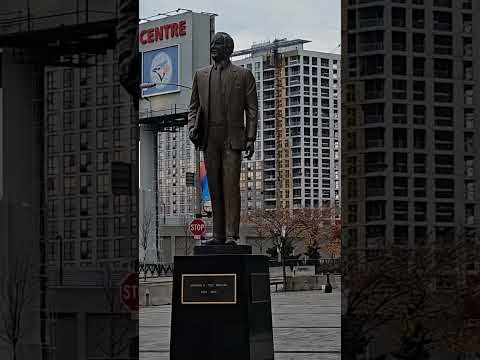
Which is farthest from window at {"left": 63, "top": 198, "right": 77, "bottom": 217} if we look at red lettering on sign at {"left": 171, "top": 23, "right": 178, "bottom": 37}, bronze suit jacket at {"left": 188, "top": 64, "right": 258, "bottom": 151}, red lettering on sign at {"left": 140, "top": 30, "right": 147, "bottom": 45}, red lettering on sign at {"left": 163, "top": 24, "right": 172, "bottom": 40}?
bronze suit jacket at {"left": 188, "top": 64, "right": 258, "bottom": 151}

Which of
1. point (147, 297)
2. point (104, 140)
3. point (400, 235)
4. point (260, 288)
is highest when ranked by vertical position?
point (104, 140)

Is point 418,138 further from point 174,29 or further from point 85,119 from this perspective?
point 85,119

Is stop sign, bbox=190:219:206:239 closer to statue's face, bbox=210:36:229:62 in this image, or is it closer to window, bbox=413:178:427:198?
window, bbox=413:178:427:198

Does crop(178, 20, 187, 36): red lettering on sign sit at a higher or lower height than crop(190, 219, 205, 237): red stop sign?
higher

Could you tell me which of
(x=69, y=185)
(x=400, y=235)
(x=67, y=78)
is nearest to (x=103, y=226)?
(x=69, y=185)

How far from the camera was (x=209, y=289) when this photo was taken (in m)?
9.48

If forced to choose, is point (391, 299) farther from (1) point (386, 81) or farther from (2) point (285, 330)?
(1) point (386, 81)

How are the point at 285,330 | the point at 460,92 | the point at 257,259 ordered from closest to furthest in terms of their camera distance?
1. the point at 257,259
2. the point at 460,92
3. the point at 285,330

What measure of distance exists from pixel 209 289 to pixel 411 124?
3.52 m

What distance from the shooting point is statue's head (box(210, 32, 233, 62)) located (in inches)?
384

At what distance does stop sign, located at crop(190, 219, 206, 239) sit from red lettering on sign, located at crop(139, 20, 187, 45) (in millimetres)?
2060

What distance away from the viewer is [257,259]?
31.9 feet

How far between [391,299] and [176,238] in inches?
100

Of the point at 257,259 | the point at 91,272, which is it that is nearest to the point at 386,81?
the point at 257,259
